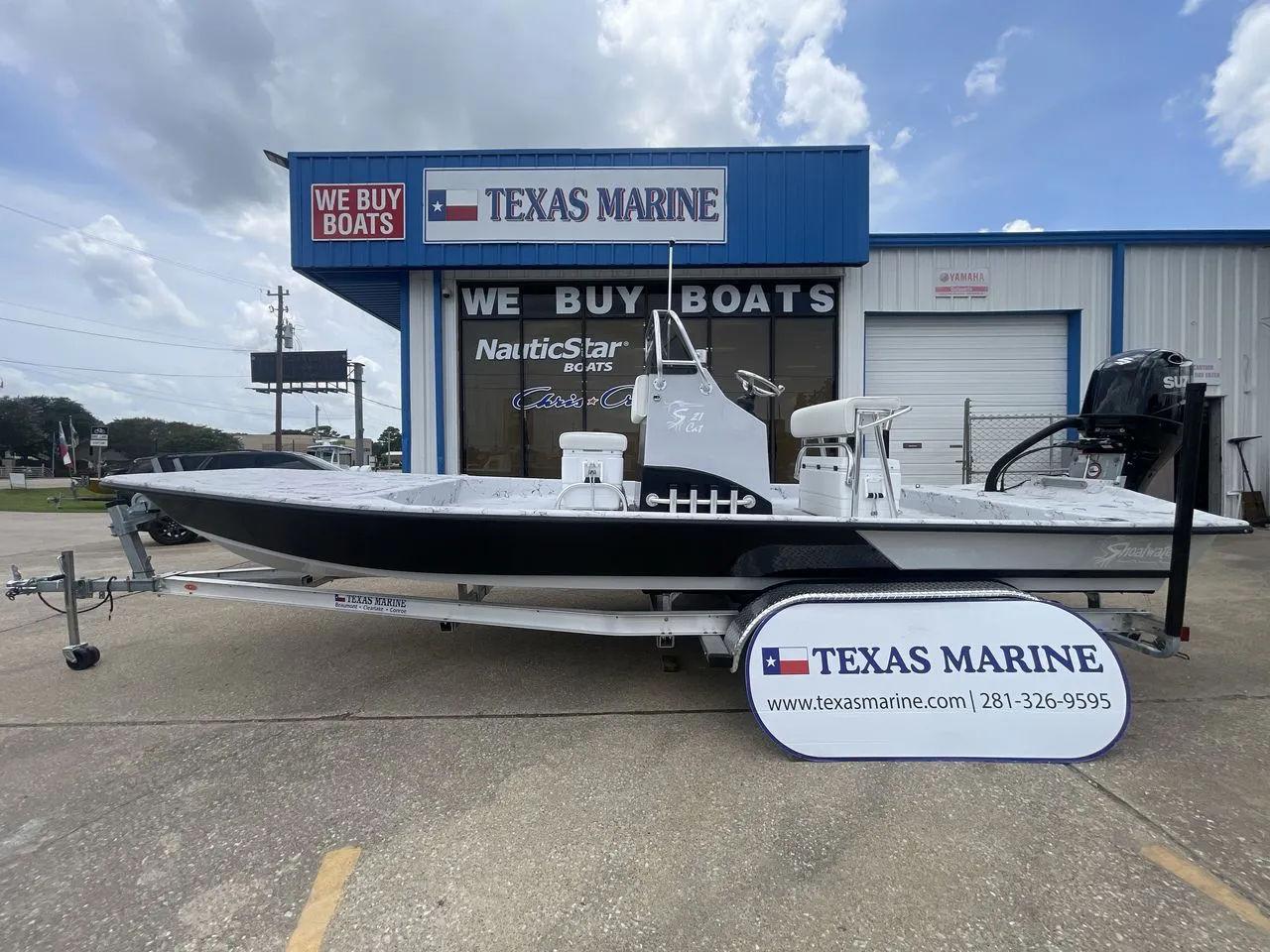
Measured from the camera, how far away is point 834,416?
2.90 meters

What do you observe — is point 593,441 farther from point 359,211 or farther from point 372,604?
point 359,211

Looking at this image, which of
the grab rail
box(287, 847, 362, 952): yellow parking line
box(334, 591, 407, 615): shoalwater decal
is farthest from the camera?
the grab rail

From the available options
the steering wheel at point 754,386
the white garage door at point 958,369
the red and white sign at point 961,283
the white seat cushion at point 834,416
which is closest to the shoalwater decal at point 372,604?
the steering wheel at point 754,386

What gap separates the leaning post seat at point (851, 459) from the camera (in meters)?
2.71

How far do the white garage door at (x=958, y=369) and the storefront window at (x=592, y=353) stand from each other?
1008 mm

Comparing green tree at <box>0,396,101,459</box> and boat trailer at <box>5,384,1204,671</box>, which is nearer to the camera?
boat trailer at <box>5,384,1204,671</box>

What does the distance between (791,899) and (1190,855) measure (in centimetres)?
125

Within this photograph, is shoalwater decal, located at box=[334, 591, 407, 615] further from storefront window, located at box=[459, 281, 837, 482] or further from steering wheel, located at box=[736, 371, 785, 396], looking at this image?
storefront window, located at box=[459, 281, 837, 482]

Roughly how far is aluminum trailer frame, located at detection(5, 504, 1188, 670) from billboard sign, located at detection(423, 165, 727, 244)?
16.9 ft

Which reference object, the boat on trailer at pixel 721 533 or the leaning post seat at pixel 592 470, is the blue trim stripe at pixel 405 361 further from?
the leaning post seat at pixel 592 470

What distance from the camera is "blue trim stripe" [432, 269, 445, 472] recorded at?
24.8 ft

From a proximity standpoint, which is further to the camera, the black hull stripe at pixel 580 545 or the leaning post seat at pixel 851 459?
the leaning post seat at pixel 851 459

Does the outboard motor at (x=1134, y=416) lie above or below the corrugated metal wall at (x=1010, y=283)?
below

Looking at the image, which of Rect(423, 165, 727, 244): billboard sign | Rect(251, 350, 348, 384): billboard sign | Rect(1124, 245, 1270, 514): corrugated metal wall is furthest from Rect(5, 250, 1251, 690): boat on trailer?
Rect(251, 350, 348, 384): billboard sign
